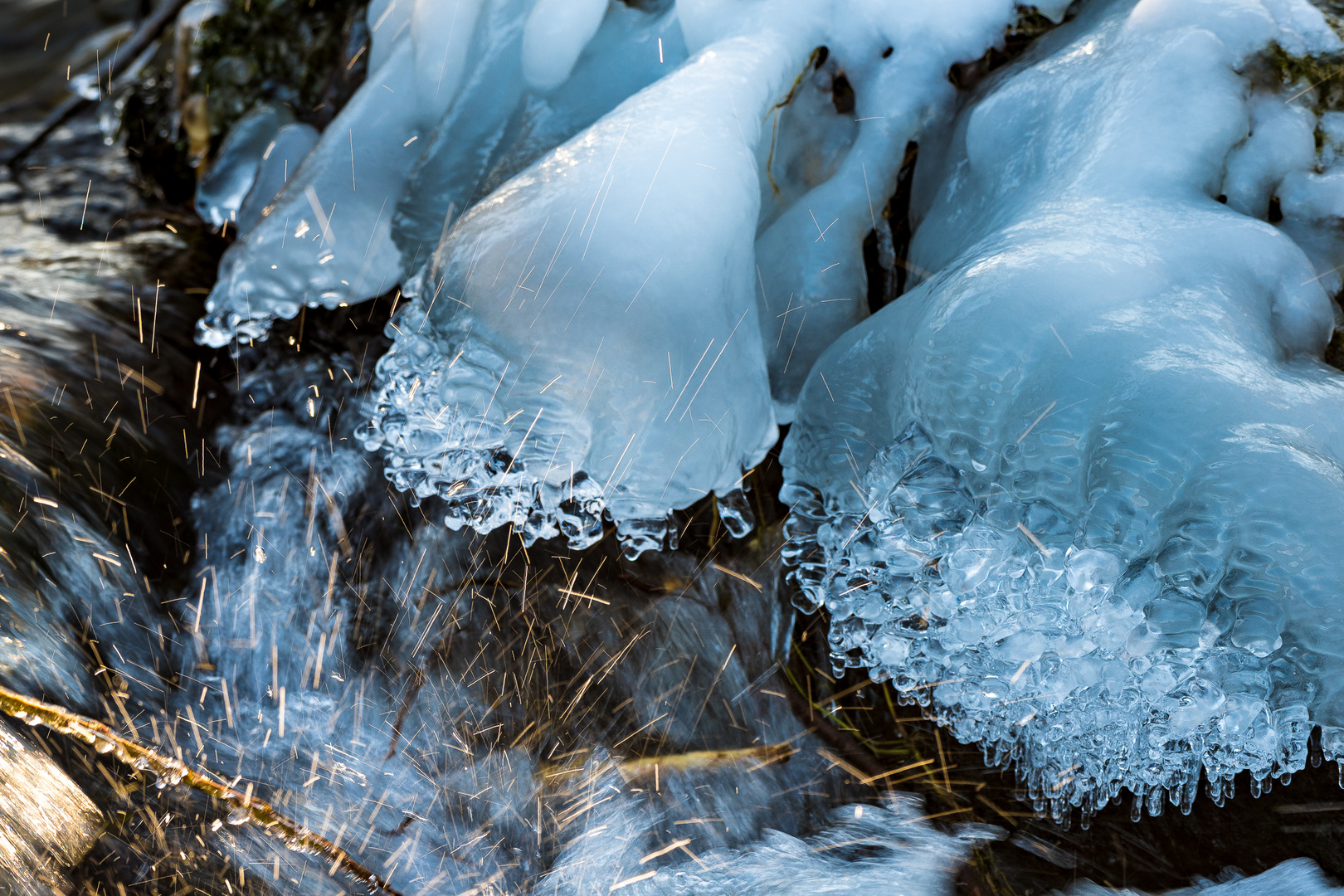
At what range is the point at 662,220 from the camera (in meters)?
1.39

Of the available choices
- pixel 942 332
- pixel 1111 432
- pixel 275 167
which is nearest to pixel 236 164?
pixel 275 167

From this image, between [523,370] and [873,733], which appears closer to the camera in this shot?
[523,370]

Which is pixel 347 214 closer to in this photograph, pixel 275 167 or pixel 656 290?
pixel 275 167

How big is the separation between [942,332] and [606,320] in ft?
1.74

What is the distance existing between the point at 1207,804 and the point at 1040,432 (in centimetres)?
81

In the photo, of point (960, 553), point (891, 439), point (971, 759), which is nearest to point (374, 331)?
point (891, 439)

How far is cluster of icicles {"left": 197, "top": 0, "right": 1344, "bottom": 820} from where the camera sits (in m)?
1.15

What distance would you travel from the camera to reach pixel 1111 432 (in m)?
1.17

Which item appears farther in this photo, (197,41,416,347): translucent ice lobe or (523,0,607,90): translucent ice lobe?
(197,41,416,347): translucent ice lobe

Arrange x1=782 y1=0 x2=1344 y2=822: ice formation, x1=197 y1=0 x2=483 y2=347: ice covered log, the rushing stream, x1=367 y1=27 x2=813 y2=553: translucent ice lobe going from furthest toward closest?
x1=197 y1=0 x2=483 y2=347: ice covered log < x1=367 y1=27 x2=813 y2=553: translucent ice lobe < the rushing stream < x1=782 y1=0 x2=1344 y2=822: ice formation

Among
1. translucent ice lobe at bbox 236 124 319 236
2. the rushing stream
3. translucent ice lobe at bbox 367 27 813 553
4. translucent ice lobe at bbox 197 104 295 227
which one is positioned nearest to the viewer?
the rushing stream

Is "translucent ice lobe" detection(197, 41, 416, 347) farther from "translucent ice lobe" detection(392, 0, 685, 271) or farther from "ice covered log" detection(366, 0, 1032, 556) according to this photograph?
"ice covered log" detection(366, 0, 1032, 556)

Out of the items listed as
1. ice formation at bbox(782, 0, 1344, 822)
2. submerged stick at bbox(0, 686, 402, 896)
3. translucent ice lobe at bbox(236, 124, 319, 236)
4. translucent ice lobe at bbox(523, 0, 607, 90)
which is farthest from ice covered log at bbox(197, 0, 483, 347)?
ice formation at bbox(782, 0, 1344, 822)

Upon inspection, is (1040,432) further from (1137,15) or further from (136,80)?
(136,80)
